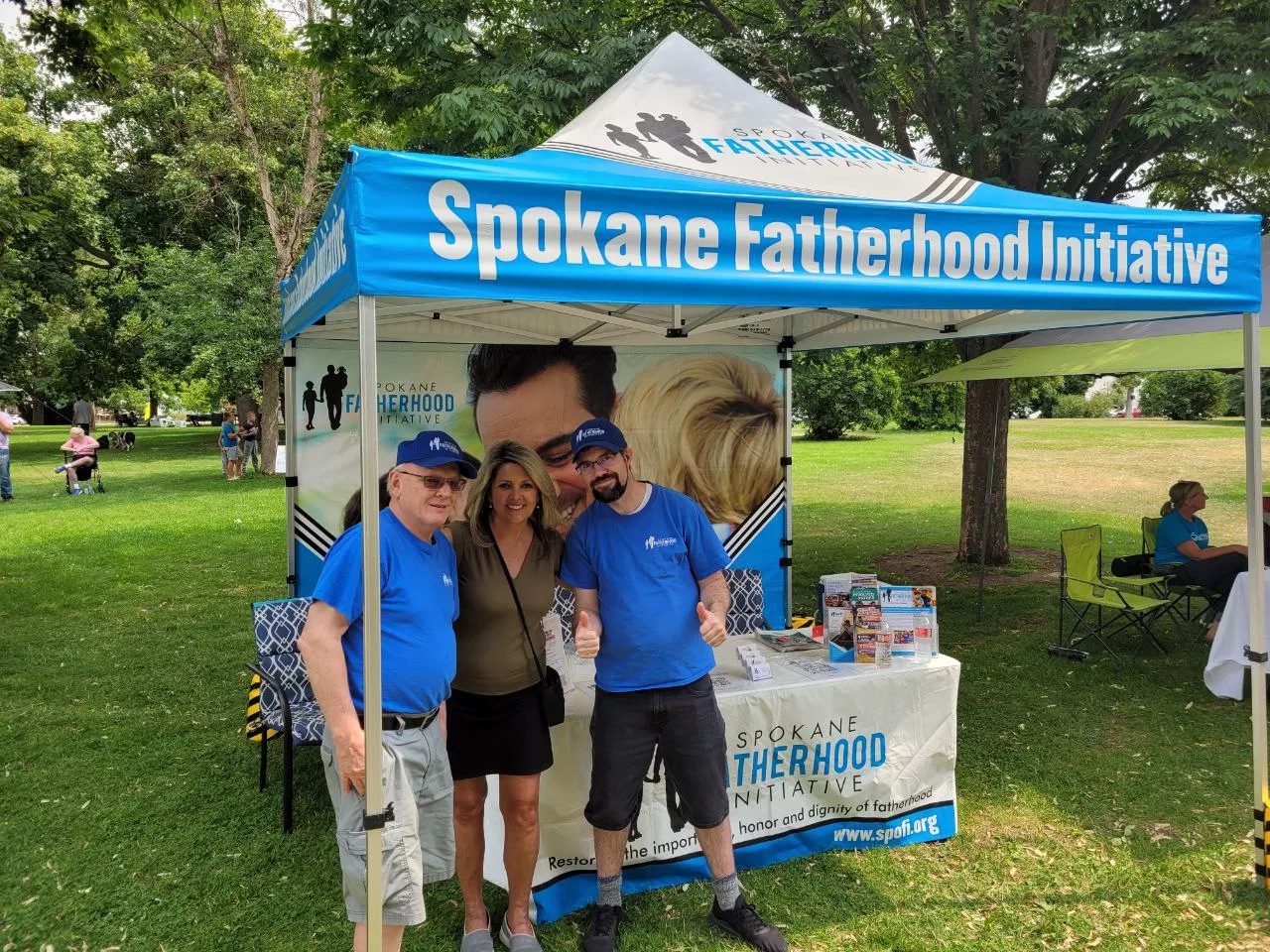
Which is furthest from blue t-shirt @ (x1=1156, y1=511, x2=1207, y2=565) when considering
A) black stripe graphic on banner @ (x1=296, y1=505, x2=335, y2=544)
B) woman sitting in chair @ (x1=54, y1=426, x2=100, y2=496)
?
woman sitting in chair @ (x1=54, y1=426, x2=100, y2=496)

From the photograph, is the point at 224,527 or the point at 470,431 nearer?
the point at 470,431

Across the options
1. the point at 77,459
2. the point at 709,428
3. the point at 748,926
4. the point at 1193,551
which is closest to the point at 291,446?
the point at 709,428

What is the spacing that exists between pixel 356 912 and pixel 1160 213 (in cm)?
357

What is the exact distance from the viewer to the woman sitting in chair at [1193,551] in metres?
6.02

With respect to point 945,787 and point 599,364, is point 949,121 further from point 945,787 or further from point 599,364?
point 945,787

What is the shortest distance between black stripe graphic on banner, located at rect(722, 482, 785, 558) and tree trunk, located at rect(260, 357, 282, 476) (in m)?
14.6

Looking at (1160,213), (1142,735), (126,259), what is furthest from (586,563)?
(126,259)

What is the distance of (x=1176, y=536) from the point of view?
6523 mm

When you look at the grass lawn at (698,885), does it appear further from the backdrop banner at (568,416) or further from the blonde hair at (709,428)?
the blonde hair at (709,428)

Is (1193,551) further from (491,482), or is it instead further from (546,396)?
(491,482)

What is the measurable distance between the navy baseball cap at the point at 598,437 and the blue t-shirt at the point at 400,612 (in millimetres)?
628

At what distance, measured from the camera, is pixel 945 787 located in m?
3.77

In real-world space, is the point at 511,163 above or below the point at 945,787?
above

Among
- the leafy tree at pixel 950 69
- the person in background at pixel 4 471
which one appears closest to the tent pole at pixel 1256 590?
the leafy tree at pixel 950 69
